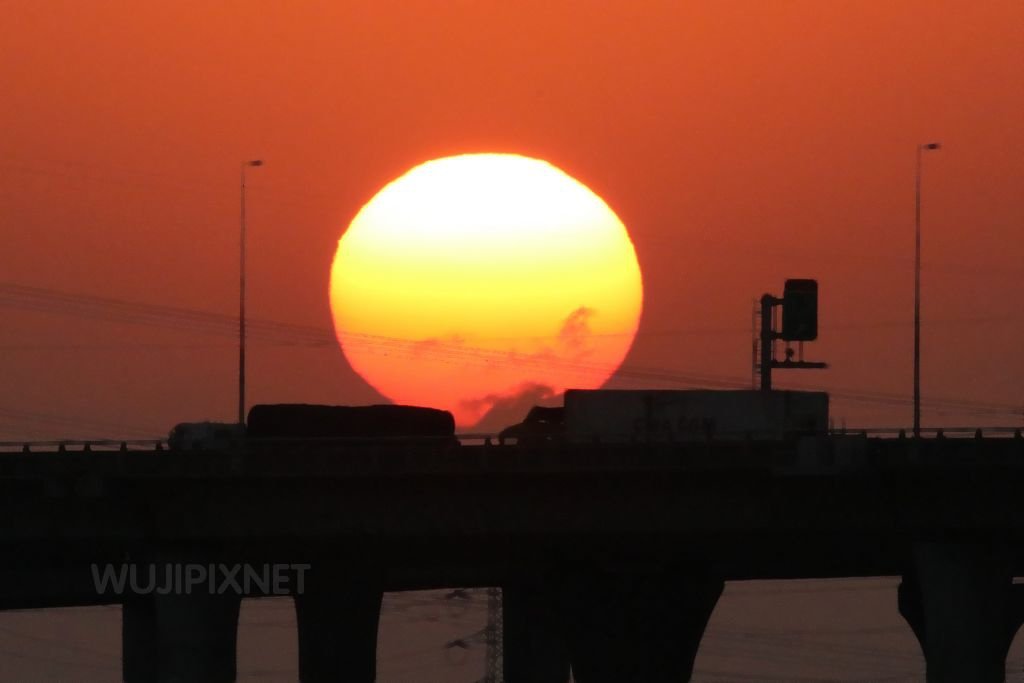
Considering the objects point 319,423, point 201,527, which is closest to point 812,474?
point 201,527

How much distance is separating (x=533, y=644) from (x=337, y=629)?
1851cm

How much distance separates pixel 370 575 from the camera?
427 ft

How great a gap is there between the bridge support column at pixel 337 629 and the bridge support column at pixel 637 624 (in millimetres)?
15703

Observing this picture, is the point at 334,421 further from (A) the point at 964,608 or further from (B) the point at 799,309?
(A) the point at 964,608

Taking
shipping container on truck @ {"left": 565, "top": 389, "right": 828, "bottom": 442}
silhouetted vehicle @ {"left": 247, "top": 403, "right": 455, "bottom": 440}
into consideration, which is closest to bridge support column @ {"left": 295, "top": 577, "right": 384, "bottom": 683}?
silhouetted vehicle @ {"left": 247, "top": 403, "right": 455, "bottom": 440}

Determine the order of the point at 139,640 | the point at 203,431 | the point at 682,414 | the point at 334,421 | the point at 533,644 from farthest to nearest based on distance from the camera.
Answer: the point at 139,640
the point at 533,644
the point at 203,431
the point at 334,421
the point at 682,414

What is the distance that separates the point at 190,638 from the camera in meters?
100

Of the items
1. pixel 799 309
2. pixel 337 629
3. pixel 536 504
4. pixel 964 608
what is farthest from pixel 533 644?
pixel 964 608

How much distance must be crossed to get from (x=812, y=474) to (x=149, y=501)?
101ft

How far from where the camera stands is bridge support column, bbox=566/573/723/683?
381ft

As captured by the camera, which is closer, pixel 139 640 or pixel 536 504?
pixel 536 504

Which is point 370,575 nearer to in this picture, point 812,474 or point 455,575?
point 455,575

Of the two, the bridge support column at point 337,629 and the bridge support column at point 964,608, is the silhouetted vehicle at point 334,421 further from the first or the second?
the bridge support column at point 964,608

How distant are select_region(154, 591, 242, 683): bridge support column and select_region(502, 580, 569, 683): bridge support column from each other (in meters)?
41.2
